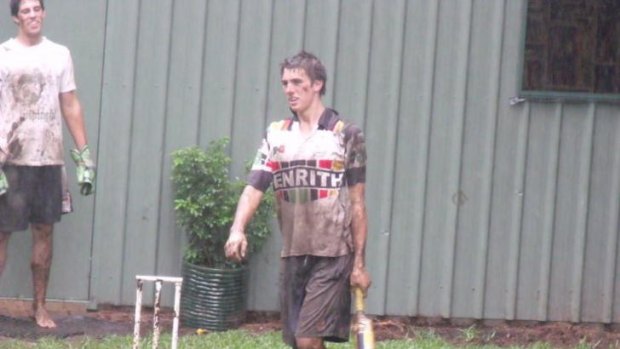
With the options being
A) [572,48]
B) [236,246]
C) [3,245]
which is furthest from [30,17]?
[572,48]

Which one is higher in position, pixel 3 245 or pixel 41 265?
pixel 3 245

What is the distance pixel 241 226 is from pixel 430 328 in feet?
10.7

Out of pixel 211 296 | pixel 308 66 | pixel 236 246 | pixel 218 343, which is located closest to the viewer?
pixel 236 246

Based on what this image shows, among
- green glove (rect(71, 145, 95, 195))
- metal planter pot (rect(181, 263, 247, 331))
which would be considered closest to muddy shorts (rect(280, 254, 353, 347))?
metal planter pot (rect(181, 263, 247, 331))

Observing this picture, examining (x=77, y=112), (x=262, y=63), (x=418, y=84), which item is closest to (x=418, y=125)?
(x=418, y=84)

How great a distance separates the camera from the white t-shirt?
9.34 metres

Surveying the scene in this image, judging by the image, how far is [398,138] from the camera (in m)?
10.0

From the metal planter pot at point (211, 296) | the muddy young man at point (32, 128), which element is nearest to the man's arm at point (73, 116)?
the muddy young man at point (32, 128)

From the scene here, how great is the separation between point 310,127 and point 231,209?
2.50 metres

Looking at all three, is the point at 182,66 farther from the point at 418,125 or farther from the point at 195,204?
the point at 418,125

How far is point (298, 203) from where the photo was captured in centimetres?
731

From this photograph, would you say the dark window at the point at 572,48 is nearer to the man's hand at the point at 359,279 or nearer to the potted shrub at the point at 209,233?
the potted shrub at the point at 209,233

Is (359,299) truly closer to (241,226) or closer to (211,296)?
(241,226)

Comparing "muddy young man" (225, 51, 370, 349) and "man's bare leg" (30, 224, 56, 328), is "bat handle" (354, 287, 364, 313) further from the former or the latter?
"man's bare leg" (30, 224, 56, 328)
